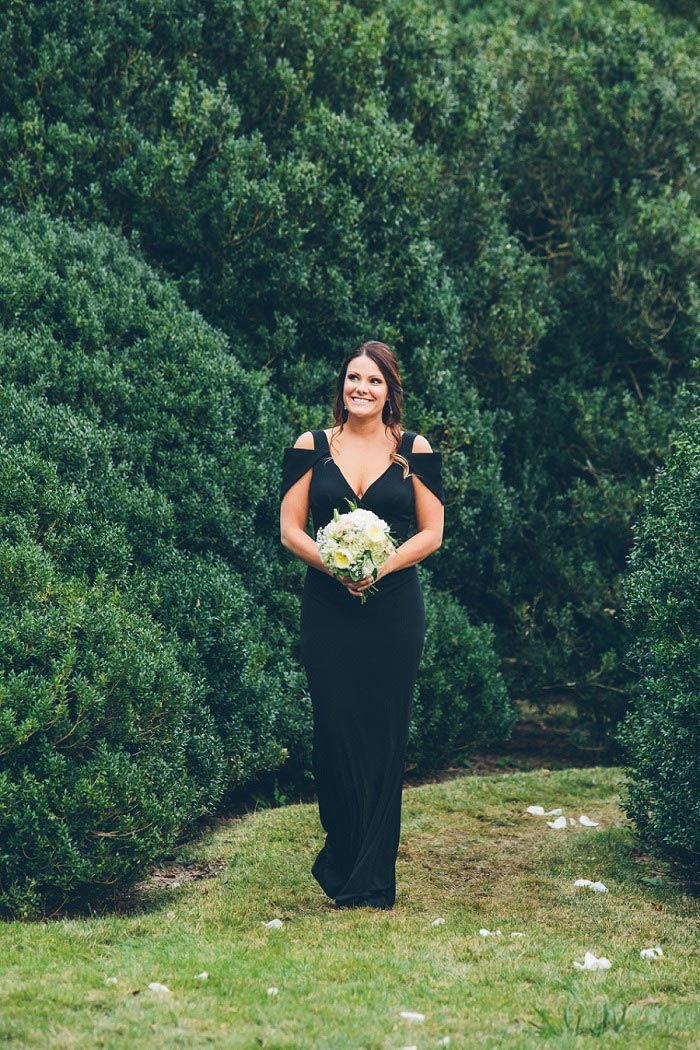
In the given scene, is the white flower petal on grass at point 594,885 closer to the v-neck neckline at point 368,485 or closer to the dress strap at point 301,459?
the v-neck neckline at point 368,485

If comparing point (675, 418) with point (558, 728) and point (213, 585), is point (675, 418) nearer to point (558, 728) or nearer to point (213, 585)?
point (558, 728)

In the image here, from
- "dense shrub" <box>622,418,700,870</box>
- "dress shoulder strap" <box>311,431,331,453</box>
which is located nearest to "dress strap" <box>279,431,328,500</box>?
"dress shoulder strap" <box>311,431,331,453</box>

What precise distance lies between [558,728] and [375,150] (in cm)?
533

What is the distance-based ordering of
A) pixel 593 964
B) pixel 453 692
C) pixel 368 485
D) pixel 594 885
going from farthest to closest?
1. pixel 453 692
2. pixel 594 885
3. pixel 368 485
4. pixel 593 964

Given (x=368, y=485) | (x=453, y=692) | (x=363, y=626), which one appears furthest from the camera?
(x=453, y=692)

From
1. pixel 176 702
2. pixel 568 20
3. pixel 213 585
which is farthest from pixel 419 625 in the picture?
pixel 568 20

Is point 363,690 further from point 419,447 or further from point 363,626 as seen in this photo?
point 419,447

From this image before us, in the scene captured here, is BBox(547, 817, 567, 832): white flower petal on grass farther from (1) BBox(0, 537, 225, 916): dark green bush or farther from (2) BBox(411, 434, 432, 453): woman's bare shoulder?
(2) BBox(411, 434, 432, 453): woman's bare shoulder

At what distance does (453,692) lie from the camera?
9383mm

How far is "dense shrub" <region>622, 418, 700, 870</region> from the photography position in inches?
263

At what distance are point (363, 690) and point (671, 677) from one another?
74.7 inches

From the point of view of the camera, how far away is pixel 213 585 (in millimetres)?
7715

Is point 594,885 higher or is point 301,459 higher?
point 301,459

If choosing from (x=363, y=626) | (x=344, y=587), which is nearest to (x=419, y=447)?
(x=344, y=587)
